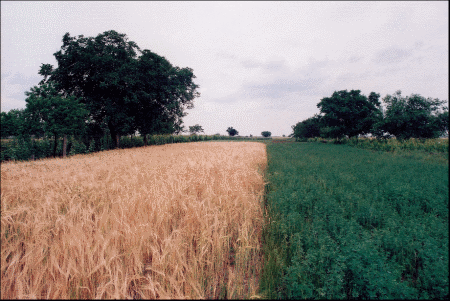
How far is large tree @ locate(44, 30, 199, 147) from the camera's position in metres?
20.7

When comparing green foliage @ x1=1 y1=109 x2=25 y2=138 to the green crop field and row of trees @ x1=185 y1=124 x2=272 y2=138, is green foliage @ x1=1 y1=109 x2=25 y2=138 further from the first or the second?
row of trees @ x1=185 y1=124 x2=272 y2=138

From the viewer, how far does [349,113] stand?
43719 millimetres

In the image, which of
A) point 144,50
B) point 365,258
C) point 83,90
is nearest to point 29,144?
point 365,258

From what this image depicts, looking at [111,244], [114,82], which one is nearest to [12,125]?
[111,244]

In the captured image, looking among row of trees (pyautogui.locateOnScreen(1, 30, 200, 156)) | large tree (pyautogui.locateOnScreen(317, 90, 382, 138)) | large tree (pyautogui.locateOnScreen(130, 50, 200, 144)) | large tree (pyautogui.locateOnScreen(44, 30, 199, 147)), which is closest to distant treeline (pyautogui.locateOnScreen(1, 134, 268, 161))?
row of trees (pyautogui.locateOnScreen(1, 30, 200, 156))

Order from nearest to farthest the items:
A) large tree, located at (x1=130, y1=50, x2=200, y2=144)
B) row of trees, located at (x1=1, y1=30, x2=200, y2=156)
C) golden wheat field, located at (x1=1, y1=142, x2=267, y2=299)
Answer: golden wheat field, located at (x1=1, y1=142, x2=267, y2=299) → row of trees, located at (x1=1, y1=30, x2=200, y2=156) → large tree, located at (x1=130, y1=50, x2=200, y2=144)

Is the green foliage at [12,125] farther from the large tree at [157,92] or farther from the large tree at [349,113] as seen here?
the large tree at [349,113]

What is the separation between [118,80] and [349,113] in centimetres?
4612

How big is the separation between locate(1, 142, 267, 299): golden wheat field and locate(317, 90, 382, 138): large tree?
47288mm

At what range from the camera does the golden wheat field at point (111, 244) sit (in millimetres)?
2061

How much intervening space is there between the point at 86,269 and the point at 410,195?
725cm

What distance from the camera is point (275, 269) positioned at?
2.67m

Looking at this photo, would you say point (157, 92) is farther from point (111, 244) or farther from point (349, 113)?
point (349, 113)

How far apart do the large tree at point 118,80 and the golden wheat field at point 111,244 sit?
65.7 ft
